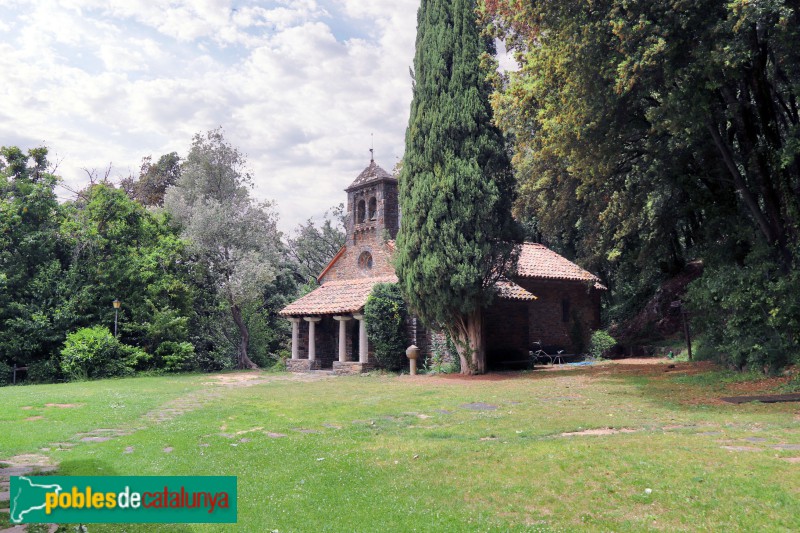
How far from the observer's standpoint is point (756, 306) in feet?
46.9

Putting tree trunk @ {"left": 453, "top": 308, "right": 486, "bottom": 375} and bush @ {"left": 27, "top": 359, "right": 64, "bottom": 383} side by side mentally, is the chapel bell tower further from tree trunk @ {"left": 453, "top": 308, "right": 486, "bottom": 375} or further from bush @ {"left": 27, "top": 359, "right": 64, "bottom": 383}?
bush @ {"left": 27, "top": 359, "right": 64, "bottom": 383}

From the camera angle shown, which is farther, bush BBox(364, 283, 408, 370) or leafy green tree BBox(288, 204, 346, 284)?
leafy green tree BBox(288, 204, 346, 284)

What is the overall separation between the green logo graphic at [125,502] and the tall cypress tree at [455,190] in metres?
13.9

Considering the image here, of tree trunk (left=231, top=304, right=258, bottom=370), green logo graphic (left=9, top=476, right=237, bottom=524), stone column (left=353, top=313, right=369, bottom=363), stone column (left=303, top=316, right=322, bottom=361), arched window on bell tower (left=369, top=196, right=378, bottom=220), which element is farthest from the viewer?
tree trunk (left=231, top=304, right=258, bottom=370)

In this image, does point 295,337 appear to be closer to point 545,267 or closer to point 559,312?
point 545,267

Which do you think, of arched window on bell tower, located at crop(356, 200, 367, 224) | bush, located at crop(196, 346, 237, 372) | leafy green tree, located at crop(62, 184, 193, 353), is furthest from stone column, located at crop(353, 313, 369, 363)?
bush, located at crop(196, 346, 237, 372)

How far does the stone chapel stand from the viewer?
2322cm

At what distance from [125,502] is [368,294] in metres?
19.5

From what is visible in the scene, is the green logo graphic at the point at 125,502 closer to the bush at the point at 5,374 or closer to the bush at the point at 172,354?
the bush at the point at 5,374

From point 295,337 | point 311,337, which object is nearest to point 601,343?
point 311,337

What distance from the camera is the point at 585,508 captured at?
5387mm

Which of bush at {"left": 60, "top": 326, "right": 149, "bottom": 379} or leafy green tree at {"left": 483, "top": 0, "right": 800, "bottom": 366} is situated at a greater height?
leafy green tree at {"left": 483, "top": 0, "right": 800, "bottom": 366}

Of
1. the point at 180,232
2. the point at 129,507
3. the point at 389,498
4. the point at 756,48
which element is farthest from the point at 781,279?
the point at 180,232

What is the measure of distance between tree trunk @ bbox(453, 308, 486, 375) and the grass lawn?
5435 mm
